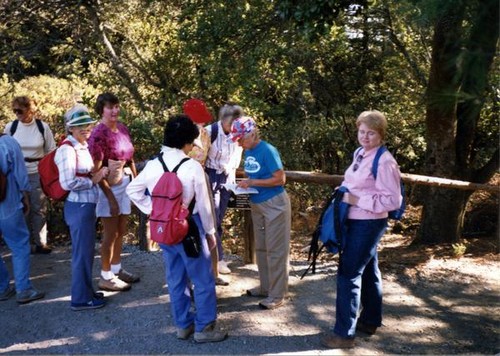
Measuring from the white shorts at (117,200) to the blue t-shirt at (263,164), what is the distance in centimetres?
115

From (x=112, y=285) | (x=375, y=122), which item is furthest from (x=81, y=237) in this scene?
(x=375, y=122)

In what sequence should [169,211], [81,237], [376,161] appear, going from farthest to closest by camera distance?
[81,237], [169,211], [376,161]

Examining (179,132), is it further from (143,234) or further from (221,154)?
(143,234)

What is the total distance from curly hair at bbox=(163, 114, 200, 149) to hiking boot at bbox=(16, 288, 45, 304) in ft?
6.72

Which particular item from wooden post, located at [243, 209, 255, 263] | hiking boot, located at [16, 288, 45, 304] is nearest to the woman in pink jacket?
wooden post, located at [243, 209, 255, 263]

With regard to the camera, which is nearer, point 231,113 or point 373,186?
point 373,186

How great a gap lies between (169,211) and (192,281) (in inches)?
22.9

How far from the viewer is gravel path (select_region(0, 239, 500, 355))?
12.7 ft

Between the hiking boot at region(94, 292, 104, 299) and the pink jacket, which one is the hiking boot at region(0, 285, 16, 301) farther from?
the pink jacket

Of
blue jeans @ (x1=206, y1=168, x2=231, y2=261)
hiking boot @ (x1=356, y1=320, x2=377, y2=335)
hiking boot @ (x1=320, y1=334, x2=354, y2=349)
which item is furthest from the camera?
blue jeans @ (x1=206, y1=168, x2=231, y2=261)

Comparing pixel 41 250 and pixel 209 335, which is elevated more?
pixel 41 250

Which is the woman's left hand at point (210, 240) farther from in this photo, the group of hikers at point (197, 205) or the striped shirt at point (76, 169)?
the striped shirt at point (76, 169)

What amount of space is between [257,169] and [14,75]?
9.09 metres

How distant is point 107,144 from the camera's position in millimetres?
4375
